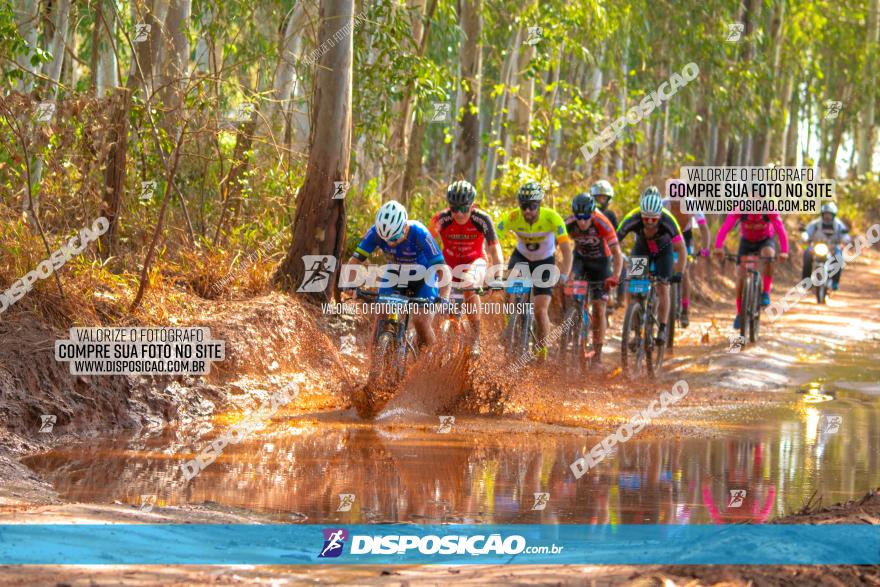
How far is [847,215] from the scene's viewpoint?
47.7m

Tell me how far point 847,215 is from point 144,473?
43475 mm

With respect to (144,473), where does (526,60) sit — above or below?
above

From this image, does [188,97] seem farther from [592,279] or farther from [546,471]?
[546,471]

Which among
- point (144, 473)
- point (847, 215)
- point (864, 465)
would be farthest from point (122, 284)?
point (847, 215)

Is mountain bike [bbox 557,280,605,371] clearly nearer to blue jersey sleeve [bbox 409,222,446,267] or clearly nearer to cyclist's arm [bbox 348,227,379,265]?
blue jersey sleeve [bbox 409,222,446,267]

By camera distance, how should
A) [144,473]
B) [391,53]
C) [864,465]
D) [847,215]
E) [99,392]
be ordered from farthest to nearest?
[847,215] → [391,53] → [99,392] → [864,465] → [144,473]
